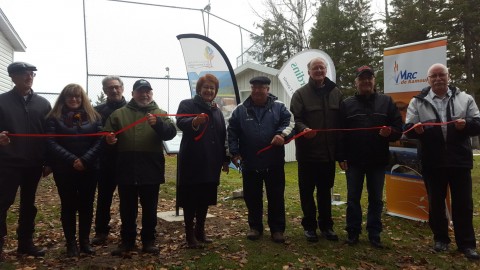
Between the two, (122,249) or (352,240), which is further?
(352,240)

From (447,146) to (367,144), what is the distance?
846 millimetres

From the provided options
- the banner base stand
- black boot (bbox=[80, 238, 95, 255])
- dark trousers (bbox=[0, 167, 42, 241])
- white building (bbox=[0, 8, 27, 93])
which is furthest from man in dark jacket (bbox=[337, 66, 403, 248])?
white building (bbox=[0, 8, 27, 93])

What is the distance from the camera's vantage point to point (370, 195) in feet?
15.3

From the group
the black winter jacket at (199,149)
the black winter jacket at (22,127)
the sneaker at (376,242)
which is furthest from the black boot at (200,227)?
the sneaker at (376,242)

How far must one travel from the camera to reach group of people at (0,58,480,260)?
13.3 feet

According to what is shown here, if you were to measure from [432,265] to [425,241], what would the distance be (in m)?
0.96

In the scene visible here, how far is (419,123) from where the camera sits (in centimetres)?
436

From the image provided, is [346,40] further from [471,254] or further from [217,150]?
[217,150]

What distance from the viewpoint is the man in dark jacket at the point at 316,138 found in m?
4.53

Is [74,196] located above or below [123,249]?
above

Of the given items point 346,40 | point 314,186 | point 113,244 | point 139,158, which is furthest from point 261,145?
point 346,40

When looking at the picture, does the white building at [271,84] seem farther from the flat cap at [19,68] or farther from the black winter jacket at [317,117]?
the flat cap at [19,68]

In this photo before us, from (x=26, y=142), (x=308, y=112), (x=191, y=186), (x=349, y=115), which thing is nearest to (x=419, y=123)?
(x=349, y=115)

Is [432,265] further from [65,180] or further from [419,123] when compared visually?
[65,180]
